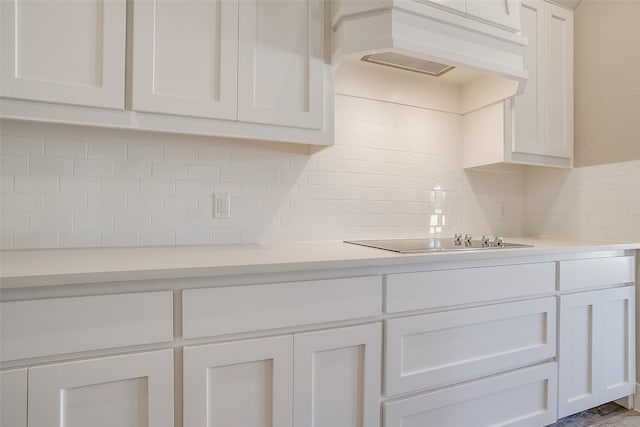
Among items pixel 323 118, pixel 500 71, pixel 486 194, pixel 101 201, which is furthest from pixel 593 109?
pixel 101 201

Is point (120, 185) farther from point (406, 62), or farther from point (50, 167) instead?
point (406, 62)

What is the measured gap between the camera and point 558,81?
2111mm

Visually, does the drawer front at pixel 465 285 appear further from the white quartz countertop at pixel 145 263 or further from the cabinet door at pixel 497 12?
the cabinet door at pixel 497 12

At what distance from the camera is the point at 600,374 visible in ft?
5.65

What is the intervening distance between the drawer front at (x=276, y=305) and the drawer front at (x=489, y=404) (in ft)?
1.34

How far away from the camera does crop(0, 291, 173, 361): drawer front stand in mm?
825

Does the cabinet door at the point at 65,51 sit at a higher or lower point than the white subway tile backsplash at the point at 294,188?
higher

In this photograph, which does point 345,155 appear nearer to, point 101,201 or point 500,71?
point 500,71

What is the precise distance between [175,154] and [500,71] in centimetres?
155

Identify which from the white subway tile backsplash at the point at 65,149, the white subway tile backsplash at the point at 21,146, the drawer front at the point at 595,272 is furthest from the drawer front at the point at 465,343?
the white subway tile backsplash at the point at 21,146

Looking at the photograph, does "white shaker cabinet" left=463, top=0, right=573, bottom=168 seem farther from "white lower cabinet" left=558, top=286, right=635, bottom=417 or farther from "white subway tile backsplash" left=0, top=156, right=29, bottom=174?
"white subway tile backsplash" left=0, top=156, right=29, bottom=174

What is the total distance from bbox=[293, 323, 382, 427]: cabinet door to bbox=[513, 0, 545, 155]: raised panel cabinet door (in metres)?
1.53

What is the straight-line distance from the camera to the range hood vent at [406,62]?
1588mm

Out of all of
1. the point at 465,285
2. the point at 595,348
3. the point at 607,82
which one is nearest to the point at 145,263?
the point at 465,285
